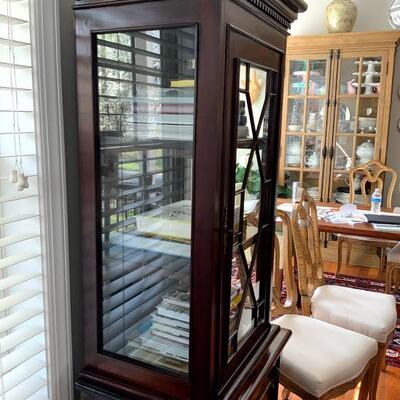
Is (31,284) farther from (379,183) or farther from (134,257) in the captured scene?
(379,183)

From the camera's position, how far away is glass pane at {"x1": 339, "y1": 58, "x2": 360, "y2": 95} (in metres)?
4.02

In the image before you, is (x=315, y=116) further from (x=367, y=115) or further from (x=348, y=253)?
(x=348, y=253)

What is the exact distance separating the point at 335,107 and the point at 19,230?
11.9 ft

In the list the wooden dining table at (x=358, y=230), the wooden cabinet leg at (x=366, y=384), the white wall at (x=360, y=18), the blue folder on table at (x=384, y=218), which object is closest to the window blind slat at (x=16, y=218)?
the wooden cabinet leg at (x=366, y=384)

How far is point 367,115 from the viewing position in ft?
13.4

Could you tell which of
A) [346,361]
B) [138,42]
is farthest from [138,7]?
[346,361]

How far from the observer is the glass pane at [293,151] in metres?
4.34

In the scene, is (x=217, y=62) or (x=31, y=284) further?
(x=31, y=284)

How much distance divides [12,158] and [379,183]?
11.2 ft

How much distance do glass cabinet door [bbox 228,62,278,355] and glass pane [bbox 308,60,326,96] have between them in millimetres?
3166

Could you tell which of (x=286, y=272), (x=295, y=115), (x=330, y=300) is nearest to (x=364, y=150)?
(x=295, y=115)

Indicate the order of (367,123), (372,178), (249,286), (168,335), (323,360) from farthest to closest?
(367,123), (372,178), (323,360), (249,286), (168,335)

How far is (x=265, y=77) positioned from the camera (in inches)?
45.1

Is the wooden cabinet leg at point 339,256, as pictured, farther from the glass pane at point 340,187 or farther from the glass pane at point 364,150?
the glass pane at point 364,150
